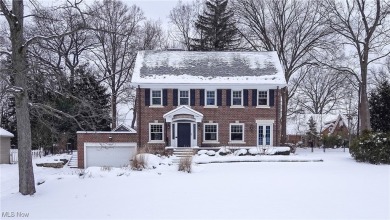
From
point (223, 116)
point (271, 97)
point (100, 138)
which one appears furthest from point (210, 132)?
point (100, 138)

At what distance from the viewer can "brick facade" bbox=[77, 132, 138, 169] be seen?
99.9 ft

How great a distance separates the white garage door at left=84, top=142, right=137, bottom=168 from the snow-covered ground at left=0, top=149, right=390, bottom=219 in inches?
400

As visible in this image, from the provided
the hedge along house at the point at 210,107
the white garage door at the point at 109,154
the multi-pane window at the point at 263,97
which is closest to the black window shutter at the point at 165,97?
the hedge along house at the point at 210,107

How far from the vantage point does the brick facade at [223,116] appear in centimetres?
3052

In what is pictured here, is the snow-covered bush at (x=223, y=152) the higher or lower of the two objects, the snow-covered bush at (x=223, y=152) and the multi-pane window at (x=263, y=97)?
the lower

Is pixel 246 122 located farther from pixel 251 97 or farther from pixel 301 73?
pixel 301 73

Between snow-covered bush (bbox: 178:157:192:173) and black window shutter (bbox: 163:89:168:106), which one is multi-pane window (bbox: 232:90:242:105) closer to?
black window shutter (bbox: 163:89:168:106)

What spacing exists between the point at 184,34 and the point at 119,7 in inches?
367

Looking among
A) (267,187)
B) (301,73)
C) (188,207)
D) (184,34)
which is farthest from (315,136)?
(188,207)

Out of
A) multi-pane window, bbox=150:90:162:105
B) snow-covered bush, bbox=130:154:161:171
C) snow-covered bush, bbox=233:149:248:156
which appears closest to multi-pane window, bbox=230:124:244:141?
snow-covered bush, bbox=233:149:248:156

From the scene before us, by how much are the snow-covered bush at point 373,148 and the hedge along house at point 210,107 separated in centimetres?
691

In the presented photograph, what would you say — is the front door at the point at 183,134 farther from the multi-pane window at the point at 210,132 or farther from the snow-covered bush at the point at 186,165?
the snow-covered bush at the point at 186,165

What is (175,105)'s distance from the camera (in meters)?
30.7

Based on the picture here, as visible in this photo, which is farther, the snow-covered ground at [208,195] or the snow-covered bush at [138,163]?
the snow-covered bush at [138,163]
